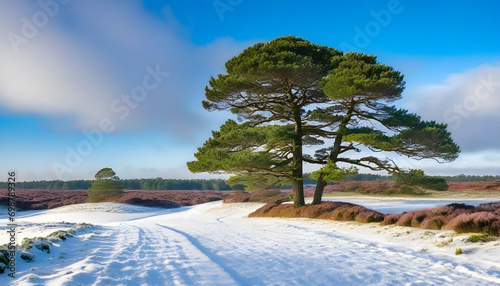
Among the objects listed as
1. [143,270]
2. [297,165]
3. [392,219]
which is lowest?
[392,219]

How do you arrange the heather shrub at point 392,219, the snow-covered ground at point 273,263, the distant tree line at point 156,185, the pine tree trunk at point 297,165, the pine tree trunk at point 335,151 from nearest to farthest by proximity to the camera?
the snow-covered ground at point 273,263 → the heather shrub at point 392,219 → the pine tree trunk at point 335,151 → the pine tree trunk at point 297,165 → the distant tree line at point 156,185

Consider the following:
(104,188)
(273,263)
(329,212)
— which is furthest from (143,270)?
(104,188)

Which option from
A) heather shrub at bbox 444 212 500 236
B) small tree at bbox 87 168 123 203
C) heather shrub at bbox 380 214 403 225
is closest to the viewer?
heather shrub at bbox 444 212 500 236

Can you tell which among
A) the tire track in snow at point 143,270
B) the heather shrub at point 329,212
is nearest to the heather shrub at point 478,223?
the heather shrub at point 329,212

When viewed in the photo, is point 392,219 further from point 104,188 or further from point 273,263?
point 104,188

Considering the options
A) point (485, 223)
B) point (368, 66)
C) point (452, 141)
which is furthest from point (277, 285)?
point (452, 141)

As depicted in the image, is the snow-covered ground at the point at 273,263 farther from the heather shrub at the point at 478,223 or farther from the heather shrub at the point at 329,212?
the heather shrub at the point at 329,212

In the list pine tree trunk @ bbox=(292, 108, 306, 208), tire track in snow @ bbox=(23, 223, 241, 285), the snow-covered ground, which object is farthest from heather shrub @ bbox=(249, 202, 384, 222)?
tire track in snow @ bbox=(23, 223, 241, 285)

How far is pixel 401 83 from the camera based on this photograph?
14.8 m

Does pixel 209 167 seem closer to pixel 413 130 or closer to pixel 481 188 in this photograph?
pixel 413 130

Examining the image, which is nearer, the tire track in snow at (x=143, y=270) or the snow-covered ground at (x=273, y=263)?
the tire track in snow at (x=143, y=270)

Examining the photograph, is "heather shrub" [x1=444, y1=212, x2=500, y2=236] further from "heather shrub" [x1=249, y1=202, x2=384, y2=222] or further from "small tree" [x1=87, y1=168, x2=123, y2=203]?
"small tree" [x1=87, y1=168, x2=123, y2=203]

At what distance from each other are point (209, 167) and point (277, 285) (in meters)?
12.4

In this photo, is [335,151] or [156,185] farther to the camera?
[156,185]
